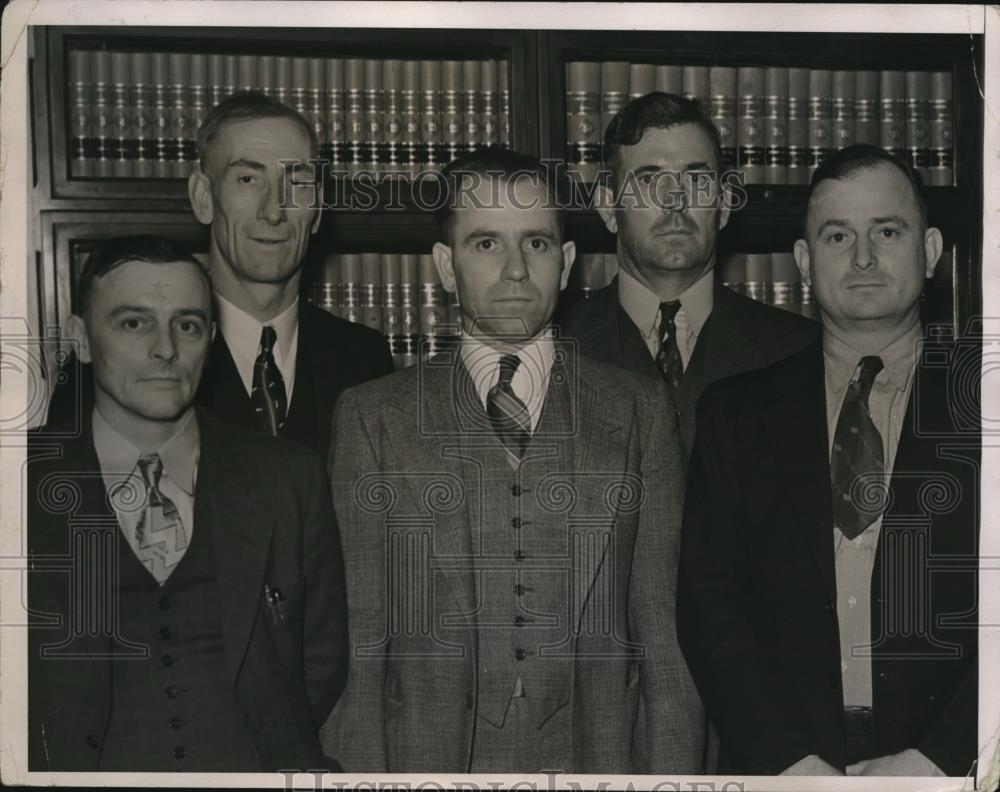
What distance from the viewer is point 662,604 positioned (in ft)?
8.25

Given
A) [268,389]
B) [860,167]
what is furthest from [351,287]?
[860,167]

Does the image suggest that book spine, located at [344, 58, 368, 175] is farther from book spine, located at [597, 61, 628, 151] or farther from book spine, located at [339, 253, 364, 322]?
book spine, located at [597, 61, 628, 151]

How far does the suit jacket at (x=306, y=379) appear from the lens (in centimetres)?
256

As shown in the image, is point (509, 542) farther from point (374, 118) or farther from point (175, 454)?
point (374, 118)

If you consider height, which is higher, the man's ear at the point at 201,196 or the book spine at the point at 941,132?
the book spine at the point at 941,132

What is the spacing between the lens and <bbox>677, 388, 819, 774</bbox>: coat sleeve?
8.18ft

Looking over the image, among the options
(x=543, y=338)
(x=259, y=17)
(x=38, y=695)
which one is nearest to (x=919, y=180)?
(x=543, y=338)

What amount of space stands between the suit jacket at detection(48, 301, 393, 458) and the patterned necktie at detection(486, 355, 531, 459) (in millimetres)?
230

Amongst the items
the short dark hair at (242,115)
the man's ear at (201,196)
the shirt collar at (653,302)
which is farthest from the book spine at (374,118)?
the shirt collar at (653,302)

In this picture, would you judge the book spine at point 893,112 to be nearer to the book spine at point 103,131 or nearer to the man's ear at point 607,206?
the man's ear at point 607,206

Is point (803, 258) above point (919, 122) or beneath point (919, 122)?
beneath

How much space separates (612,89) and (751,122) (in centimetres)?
30

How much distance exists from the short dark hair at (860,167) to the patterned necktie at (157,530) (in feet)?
4.55

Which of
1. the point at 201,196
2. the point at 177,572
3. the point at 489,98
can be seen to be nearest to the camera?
the point at 177,572
